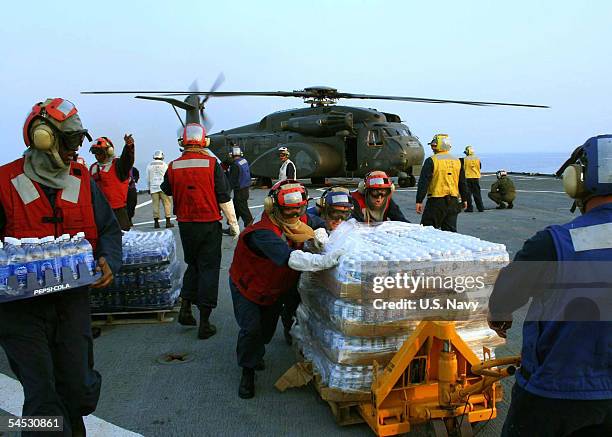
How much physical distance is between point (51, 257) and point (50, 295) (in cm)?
22

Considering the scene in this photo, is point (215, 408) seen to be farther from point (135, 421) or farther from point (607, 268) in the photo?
point (607, 268)

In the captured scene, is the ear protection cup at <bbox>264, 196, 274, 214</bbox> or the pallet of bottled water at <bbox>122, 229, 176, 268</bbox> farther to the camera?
the pallet of bottled water at <bbox>122, 229, 176, 268</bbox>

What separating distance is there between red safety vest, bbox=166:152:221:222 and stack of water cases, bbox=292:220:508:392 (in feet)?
6.96

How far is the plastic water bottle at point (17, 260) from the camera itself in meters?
2.48

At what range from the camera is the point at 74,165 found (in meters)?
2.84

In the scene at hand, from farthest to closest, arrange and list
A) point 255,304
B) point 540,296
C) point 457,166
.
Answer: point 457,166 → point 255,304 → point 540,296

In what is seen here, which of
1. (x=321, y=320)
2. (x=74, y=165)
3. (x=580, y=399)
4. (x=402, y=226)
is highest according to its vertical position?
(x=74, y=165)

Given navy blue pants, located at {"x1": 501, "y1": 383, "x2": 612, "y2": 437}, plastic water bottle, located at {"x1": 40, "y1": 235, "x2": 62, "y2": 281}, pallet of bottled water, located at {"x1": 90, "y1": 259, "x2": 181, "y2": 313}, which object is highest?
plastic water bottle, located at {"x1": 40, "y1": 235, "x2": 62, "y2": 281}

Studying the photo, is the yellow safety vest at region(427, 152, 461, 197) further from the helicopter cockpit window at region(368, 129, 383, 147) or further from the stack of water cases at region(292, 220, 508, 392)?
the helicopter cockpit window at region(368, 129, 383, 147)

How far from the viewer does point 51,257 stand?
257 centimetres

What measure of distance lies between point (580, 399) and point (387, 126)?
18404mm

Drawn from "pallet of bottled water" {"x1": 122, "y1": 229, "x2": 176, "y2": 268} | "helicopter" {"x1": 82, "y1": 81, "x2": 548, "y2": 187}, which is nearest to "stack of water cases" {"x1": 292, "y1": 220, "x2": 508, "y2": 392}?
"pallet of bottled water" {"x1": 122, "y1": 229, "x2": 176, "y2": 268}

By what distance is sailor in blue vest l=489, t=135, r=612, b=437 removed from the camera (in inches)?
70.9

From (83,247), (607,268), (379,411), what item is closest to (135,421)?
(83,247)
